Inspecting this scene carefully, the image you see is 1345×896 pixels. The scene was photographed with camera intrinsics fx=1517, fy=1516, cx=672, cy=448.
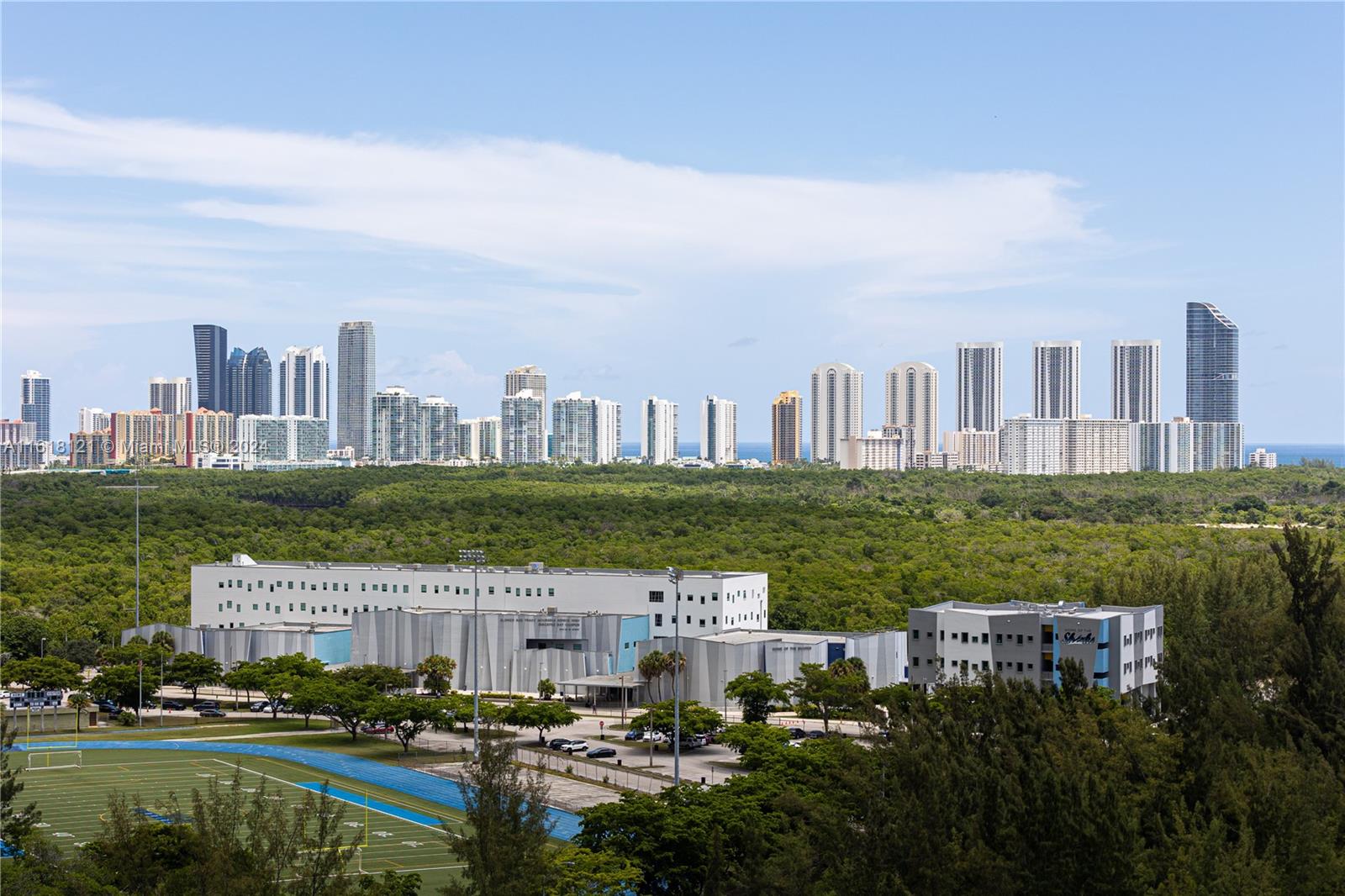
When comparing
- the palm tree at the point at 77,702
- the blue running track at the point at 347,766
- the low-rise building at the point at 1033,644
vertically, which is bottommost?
the blue running track at the point at 347,766

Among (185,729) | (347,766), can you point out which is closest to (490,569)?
(185,729)

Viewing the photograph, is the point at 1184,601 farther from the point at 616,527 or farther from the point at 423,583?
the point at 616,527

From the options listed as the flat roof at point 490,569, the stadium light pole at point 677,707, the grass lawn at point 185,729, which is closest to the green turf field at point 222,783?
the grass lawn at point 185,729

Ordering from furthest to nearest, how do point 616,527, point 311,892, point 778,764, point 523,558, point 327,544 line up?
point 616,527 < point 327,544 < point 523,558 < point 778,764 < point 311,892

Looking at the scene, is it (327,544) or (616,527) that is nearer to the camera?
(327,544)

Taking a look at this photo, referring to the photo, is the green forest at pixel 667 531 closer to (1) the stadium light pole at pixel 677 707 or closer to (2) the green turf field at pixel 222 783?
(1) the stadium light pole at pixel 677 707

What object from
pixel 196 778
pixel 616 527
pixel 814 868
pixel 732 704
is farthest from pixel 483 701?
pixel 616 527

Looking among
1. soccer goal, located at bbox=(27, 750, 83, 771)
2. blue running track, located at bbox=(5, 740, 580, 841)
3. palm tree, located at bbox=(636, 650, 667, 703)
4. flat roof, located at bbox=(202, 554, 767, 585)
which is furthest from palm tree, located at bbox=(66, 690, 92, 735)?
palm tree, located at bbox=(636, 650, 667, 703)
